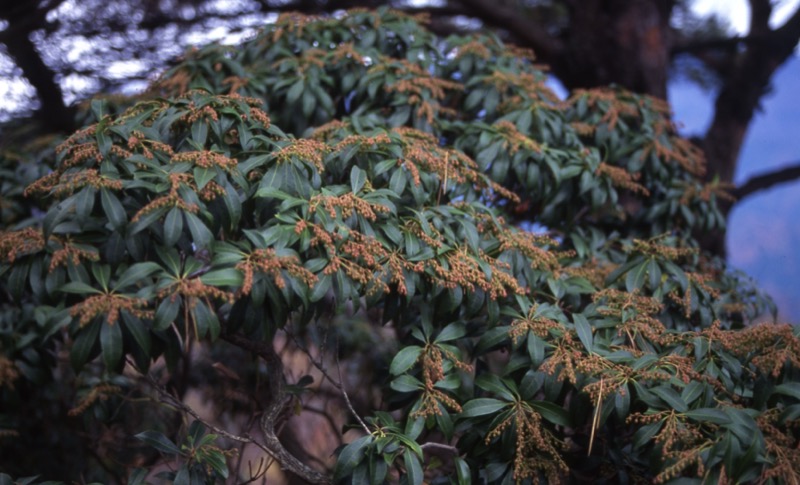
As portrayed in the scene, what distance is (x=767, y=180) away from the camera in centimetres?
520

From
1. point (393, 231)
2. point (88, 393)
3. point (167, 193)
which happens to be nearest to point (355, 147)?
point (393, 231)

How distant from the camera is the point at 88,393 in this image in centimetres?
272

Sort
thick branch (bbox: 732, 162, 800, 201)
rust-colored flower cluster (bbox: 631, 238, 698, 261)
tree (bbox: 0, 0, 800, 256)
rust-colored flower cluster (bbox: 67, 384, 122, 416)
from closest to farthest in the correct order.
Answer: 1. rust-colored flower cluster (bbox: 631, 238, 698, 261)
2. rust-colored flower cluster (bbox: 67, 384, 122, 416)
3. tree (bbox: 0, 0, 800, 256)
4. thick branch (bbox: 732, 162, 800, 201)

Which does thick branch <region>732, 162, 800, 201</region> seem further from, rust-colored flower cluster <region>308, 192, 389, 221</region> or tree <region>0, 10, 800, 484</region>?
rust-colored flower cluster <region>308, 192, 389, 221</region>

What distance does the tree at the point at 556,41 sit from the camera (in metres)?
4.32

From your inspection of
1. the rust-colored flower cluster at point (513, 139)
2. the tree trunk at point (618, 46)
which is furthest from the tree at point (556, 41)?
the rust-colored flower cluster at point (513, 139)

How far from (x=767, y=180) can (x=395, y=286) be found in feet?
13.5

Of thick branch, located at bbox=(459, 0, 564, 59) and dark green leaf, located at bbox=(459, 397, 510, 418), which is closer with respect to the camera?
dark green leaf, located at bbox=(459, 397, 510, 418)

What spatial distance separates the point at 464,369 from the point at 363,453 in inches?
14.1

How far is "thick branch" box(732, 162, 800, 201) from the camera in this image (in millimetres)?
5141

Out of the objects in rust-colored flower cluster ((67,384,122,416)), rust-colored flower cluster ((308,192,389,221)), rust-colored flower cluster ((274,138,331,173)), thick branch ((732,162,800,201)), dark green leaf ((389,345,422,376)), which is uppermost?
rust-colored flower cluster ((274,138,331,173))

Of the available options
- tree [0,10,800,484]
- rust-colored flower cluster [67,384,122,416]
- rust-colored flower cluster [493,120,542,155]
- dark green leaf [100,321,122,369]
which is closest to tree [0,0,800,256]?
tree [0,10,800,484]

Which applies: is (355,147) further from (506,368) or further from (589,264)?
(589,264)

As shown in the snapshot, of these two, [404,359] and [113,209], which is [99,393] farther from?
[404,359]
